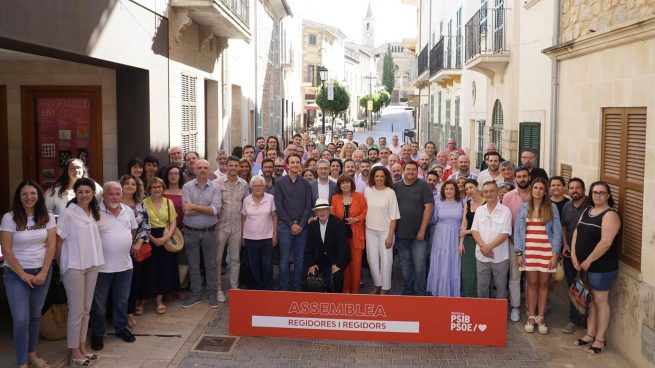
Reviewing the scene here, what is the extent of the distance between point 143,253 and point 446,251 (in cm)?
388

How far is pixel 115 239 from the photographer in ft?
23.1

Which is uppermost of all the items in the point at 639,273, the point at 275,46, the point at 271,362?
the point at 275,46

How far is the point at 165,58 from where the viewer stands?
39.0 ft

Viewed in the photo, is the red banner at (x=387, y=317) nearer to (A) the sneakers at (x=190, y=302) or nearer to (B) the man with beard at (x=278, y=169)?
(A) the sneakers at (x=190, y=302)

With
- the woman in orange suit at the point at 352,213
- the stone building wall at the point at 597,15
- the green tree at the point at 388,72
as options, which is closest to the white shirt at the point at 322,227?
the woman in orange suit at the point at 352,213

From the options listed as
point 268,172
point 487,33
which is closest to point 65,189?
point 268,172

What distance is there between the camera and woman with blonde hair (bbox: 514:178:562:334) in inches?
307

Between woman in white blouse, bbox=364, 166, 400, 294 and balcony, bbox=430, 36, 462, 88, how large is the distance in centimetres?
1431

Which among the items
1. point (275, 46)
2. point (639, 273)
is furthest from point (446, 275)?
point (275, 46)

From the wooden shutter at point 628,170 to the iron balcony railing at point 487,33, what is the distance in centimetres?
721

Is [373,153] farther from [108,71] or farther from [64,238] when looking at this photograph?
[64,238]

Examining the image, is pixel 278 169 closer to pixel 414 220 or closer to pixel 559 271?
pixel 414 220

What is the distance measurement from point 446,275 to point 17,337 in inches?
205

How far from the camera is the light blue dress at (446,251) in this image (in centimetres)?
872
